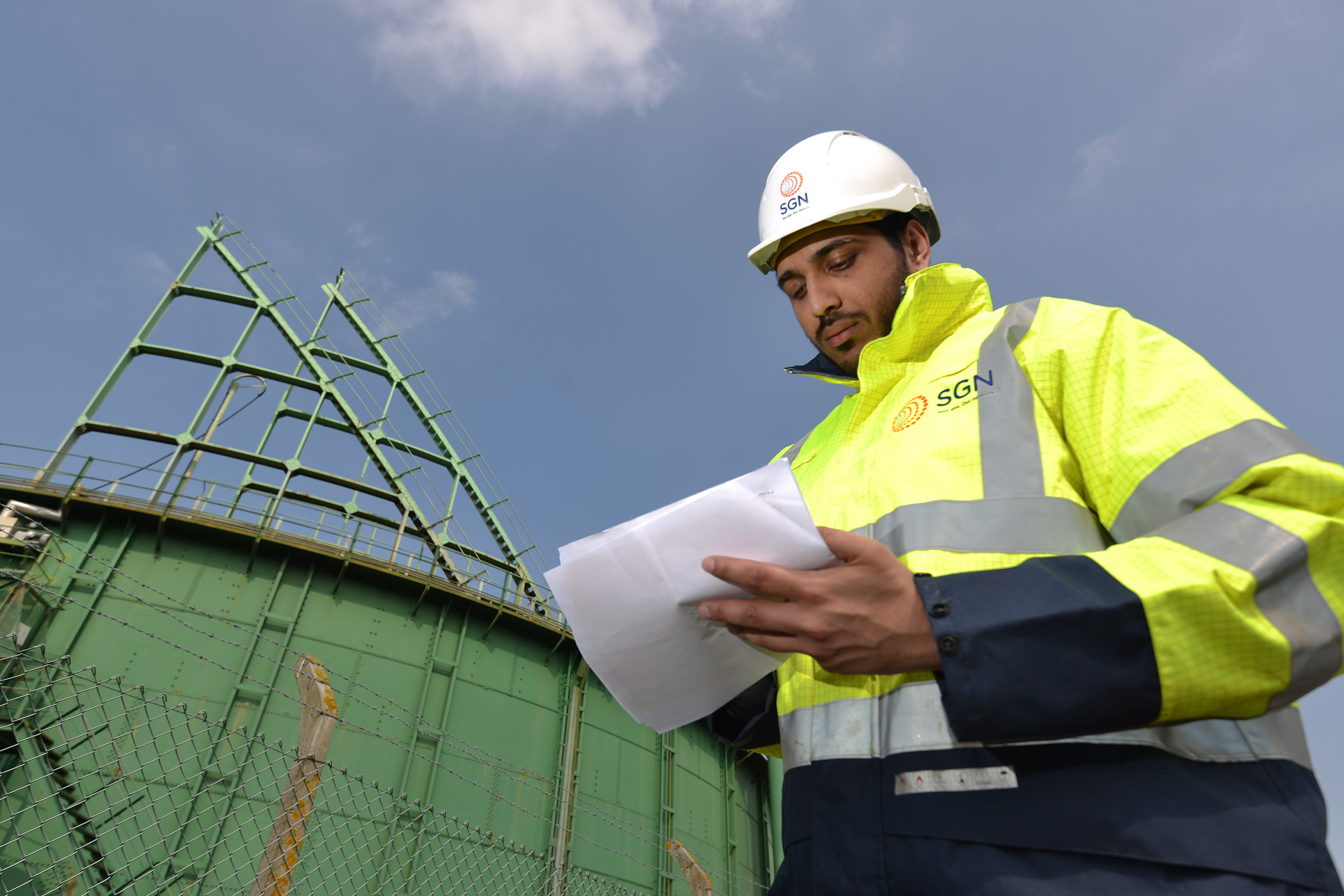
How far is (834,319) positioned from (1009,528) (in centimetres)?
97

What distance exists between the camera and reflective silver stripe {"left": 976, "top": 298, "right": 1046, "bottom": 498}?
1.19 metres

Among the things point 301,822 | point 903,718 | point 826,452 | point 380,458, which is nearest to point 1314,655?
point 903,718

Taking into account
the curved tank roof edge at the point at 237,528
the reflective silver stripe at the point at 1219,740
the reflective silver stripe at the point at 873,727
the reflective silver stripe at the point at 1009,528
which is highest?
the curved tank roof edge at the point at 237,528

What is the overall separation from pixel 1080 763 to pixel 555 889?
684cm

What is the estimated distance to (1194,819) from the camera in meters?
0.87

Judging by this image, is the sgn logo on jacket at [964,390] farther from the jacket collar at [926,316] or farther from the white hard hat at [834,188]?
the white hard hat at [834,188]

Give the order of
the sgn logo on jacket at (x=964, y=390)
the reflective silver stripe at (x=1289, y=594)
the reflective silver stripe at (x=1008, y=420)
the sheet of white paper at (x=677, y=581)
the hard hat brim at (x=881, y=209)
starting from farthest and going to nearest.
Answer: the hard hat brim at (x=881, y=209), the sgn logo on jacket at (x=964, y=390), the reflective silver stripe at (x=1008, y=420), the sheet of white paper at (x=677, y=581), the reflective silver stripe at (x=1289, y=594)

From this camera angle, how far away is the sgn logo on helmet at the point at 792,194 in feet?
7.11

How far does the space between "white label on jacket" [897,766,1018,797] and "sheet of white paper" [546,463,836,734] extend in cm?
32

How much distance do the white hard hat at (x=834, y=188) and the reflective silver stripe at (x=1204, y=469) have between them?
52.3 inches

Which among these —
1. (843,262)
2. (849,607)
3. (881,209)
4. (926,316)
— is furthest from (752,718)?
(881,209)

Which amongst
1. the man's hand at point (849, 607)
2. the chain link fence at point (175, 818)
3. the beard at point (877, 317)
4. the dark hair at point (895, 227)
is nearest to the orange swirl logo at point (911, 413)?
the beard at point (877, 317)

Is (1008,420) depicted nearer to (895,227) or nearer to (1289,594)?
(1289,594)

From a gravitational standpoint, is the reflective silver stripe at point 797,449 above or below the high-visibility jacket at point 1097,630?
above
